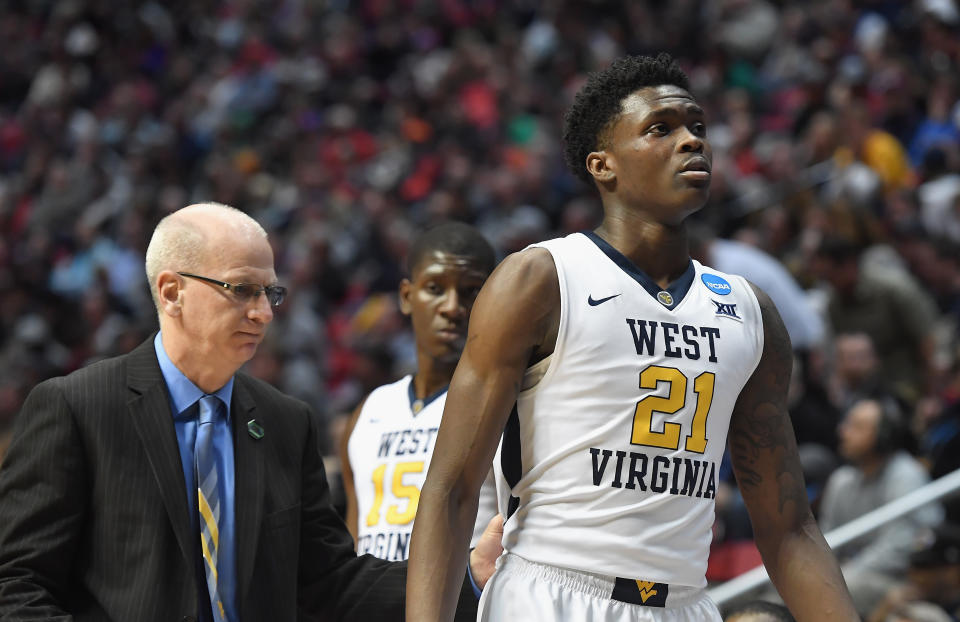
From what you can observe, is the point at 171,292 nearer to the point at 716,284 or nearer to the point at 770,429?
the point at 716,284

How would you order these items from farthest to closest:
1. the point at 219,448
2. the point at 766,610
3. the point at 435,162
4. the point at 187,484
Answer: the point at 435,162 < the point at 766,610 < the point at 219,448 < the point at 187,484

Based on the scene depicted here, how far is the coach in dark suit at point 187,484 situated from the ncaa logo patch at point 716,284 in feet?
2.86

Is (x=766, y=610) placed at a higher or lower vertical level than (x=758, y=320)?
lower

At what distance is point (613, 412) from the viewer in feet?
9.12

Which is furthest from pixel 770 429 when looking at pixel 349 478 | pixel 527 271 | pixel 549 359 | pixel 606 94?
pixel 349 478

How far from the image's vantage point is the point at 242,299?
3.08 m

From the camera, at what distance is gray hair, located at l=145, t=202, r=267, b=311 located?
309cm

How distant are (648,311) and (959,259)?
5.87m

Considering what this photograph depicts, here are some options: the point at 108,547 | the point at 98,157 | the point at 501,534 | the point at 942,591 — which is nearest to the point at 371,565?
the point at 501,534

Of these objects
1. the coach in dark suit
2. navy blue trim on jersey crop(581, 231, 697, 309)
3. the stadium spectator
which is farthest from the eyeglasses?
the stadium spectator

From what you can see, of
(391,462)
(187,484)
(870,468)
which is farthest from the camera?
(870,468)

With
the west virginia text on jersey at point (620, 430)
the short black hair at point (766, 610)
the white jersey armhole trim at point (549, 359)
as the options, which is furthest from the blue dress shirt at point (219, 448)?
the short black hair at point (766, 610)

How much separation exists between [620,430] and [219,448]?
3.42 ft

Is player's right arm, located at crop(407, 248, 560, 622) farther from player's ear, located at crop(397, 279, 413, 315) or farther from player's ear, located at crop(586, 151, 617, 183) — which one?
player's ear, located at crop(397, 279, 413, 315)
